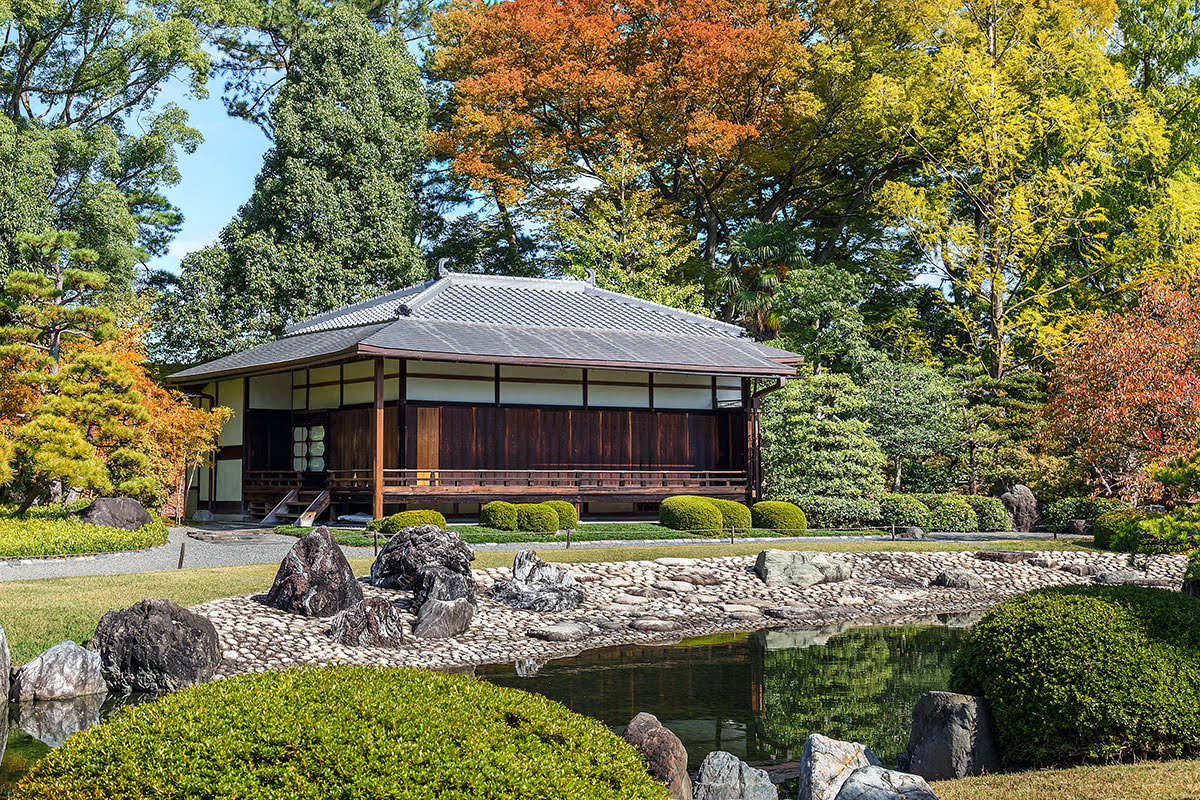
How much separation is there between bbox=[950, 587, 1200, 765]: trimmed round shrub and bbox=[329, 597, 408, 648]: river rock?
704 cm

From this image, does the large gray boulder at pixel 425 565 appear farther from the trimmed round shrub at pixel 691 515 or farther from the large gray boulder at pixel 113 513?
the large gray boulder at pixel 113 513

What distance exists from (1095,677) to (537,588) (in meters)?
8.65

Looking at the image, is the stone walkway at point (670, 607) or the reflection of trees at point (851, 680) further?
the stone walkway at point (670, 607)

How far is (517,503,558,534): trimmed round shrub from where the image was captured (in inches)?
762

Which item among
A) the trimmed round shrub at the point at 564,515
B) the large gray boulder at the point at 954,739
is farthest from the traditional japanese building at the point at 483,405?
the large gray boulder at the point at 954,739

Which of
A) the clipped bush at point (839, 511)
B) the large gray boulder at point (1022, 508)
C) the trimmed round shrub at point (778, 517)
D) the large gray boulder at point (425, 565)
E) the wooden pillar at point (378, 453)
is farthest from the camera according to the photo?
the large gray boulder at point (1022, 508)

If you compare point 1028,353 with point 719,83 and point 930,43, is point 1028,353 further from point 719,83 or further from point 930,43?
point 719,83

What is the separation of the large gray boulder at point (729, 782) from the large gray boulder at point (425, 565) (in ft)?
22.8

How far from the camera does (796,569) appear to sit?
16.8 meters

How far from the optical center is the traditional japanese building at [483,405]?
21328mm

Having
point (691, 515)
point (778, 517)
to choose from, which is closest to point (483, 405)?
point (691, 515)

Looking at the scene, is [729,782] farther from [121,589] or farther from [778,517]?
[778,517]

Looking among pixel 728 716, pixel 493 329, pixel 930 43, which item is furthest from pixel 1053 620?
pixel 930 43

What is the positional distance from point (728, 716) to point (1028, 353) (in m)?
25.3
